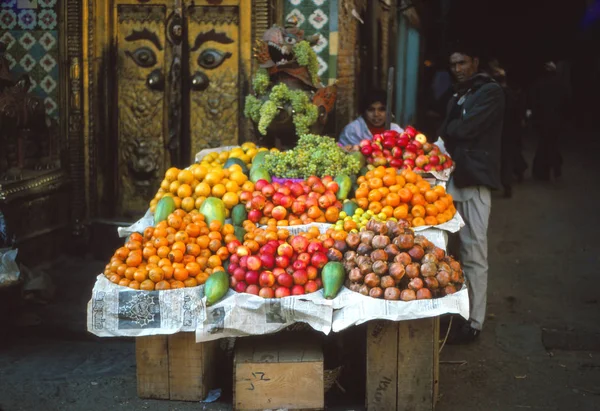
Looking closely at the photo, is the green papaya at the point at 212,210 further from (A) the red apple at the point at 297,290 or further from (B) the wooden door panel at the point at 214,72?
(B) the wooden door panel at the point at 214,72

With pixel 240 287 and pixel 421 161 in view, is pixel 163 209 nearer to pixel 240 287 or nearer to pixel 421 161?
pixel 240 287

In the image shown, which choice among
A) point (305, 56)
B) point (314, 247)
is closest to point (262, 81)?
point (305, 56)

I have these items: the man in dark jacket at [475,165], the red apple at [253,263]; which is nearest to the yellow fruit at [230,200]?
the red apple at [253,263]

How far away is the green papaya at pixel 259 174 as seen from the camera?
5.43m

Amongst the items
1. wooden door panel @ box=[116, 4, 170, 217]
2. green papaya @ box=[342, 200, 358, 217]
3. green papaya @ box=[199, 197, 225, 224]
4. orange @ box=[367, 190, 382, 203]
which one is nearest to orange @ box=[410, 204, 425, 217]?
orange @ box=[367, 190, 382, 203]

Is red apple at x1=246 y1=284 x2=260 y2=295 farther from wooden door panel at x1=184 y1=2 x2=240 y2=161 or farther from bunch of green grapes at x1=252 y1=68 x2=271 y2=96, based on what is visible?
wooden door panel at x1=184 y1=2 x2=240 y2=161

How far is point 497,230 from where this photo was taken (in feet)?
32.1

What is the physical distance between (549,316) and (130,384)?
11.1 feet

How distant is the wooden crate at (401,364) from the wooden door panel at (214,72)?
3.39m

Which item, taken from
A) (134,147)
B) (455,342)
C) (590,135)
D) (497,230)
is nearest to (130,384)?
(455,342)

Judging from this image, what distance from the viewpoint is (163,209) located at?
5.19m

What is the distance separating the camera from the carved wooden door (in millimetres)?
7367

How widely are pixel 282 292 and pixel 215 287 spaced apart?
365mm

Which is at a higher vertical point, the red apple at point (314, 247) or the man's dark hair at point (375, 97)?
the man's dark hair at point (375, 97)
